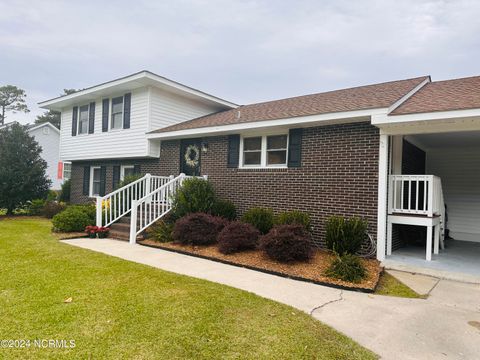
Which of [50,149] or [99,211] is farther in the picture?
[50,149]

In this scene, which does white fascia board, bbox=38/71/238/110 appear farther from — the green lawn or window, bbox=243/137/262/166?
the green lawn

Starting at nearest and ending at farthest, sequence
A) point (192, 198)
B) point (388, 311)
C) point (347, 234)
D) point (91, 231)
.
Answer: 1. point (388, 311)
2. point (347, 234)
3. point (192, 198)
4. point (91, 231)

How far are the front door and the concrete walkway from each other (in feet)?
15.3

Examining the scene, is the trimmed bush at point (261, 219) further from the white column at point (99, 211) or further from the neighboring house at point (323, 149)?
the white column at point (99, 211)

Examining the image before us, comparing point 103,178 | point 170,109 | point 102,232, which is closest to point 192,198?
point 102,232

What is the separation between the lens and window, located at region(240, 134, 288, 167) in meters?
8.63

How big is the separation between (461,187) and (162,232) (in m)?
9.35

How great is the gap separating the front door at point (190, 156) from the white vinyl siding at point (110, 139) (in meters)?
1.51

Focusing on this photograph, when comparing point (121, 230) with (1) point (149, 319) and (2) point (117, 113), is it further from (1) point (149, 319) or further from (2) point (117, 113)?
(1) point (149, 319)

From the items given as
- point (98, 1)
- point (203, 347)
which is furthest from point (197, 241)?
point (98, 1)

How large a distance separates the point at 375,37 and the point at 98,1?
11528mm

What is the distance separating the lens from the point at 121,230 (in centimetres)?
938

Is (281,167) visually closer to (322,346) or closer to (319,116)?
(319,116)

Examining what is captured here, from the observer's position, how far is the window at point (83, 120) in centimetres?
1420
